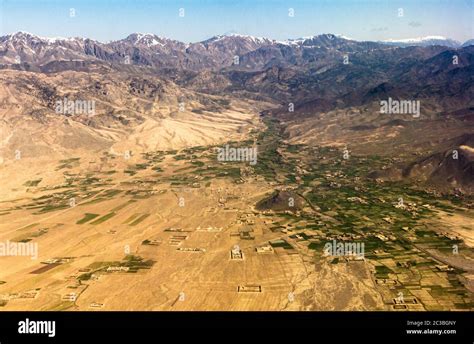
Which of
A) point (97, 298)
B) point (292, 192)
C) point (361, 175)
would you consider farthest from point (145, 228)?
point (361, 175)

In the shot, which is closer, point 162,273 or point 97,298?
point 97,298

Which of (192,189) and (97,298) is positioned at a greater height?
(192,189)

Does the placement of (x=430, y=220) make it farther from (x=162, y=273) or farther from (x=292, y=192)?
(x=162, y=273)

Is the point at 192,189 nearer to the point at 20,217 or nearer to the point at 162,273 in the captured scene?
the point at 20,217

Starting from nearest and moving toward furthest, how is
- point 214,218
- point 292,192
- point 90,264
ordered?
point 90,264
point 214,218
point 292,192

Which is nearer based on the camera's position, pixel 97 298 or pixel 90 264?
pixel 97 298
